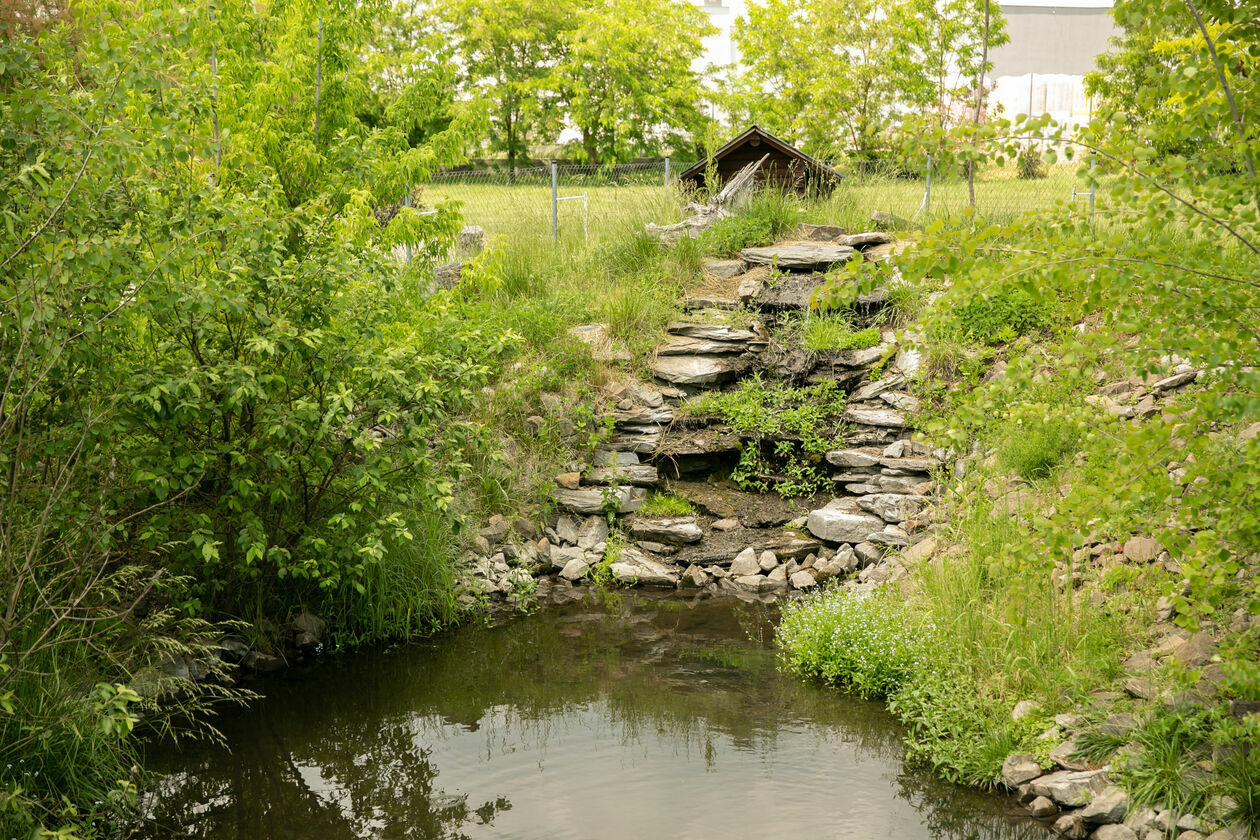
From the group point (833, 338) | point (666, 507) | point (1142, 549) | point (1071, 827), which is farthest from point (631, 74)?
point (1071, 827)

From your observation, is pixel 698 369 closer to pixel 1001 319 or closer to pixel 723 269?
pixel 723 269

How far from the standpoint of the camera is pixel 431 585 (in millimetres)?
7676

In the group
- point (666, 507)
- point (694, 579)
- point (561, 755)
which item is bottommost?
point (561, 755)

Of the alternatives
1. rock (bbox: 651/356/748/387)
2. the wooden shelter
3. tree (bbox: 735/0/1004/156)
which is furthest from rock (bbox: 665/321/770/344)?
tree (bbox: 735/0/1004/156)

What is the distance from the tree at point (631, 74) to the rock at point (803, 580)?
Result: 2397 cm

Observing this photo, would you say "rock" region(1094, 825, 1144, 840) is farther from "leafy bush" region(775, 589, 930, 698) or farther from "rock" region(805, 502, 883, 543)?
"rock" region(805, 502, 883, 543)

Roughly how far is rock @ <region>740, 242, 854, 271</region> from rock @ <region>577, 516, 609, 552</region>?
397 cm

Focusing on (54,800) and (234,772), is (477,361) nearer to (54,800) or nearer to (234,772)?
(234,772)

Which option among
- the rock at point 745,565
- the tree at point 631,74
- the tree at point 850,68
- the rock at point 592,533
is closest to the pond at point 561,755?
the rock at point 745,565

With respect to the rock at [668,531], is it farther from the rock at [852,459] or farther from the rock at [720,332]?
the rock at [720,332]

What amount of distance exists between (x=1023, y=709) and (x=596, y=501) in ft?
14.9

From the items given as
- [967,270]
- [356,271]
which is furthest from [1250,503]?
[356,271]

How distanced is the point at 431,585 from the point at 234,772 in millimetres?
2274

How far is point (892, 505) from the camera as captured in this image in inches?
340
